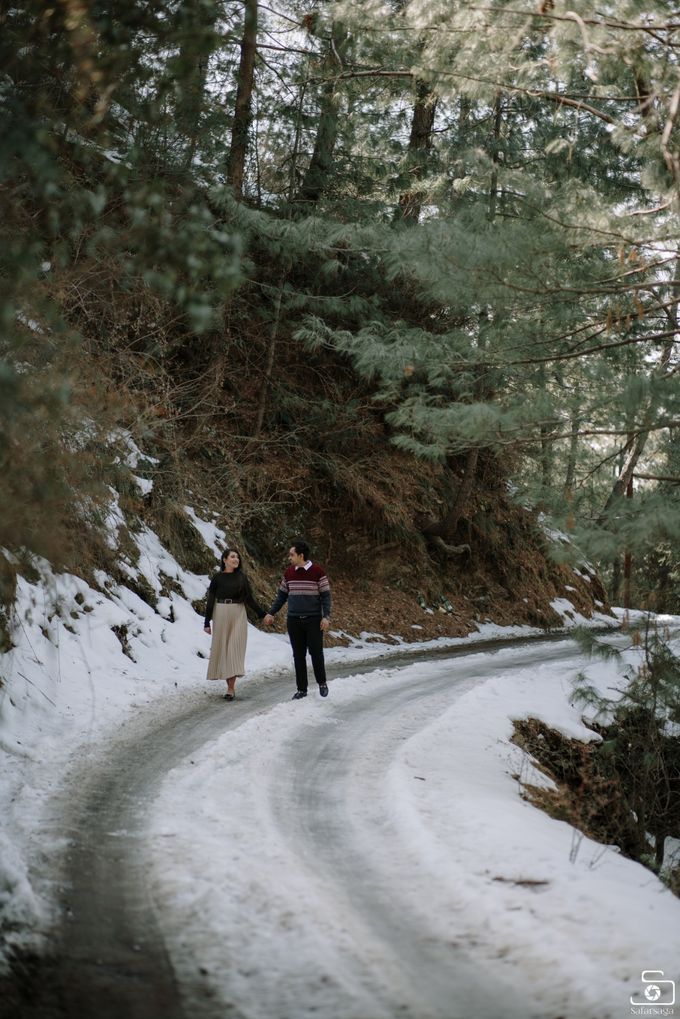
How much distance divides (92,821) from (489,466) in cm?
1959

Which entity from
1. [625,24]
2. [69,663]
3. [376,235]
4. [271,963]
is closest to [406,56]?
[376,235]

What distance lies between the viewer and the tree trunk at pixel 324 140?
1534cm

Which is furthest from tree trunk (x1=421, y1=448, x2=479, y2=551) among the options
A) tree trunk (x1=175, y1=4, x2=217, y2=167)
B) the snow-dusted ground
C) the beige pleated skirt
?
tree trunk (x1=175, y1=4, x2=217, y2=167)

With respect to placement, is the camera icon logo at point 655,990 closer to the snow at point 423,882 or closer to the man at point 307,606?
the snow at point 423,882

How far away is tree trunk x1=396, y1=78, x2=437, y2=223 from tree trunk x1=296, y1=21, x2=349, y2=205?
1.72 m

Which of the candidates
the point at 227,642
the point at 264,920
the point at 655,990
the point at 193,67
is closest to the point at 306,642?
the point at 227,642

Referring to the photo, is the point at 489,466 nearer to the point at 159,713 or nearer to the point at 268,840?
the point at 159,713

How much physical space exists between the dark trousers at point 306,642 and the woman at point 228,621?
57 centimetres

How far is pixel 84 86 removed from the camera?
3.97 meters

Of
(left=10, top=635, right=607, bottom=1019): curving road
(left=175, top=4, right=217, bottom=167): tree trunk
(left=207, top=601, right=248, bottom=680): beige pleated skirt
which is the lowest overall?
(left=10, top=635, right=607, bottom=1019): curving road

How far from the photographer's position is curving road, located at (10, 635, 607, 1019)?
3.58 meters

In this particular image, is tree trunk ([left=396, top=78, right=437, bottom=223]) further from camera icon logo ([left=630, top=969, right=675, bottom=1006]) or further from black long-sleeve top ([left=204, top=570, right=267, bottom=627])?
camera icon logo ([left=630, top=969, right=675, bottom=1006])

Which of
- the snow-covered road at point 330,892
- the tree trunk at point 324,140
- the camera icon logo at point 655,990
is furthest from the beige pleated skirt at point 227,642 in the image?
the tree trunk at point 324,140

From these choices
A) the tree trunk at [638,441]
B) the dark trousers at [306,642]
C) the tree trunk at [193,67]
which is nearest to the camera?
the tree trunk at [193,67]
